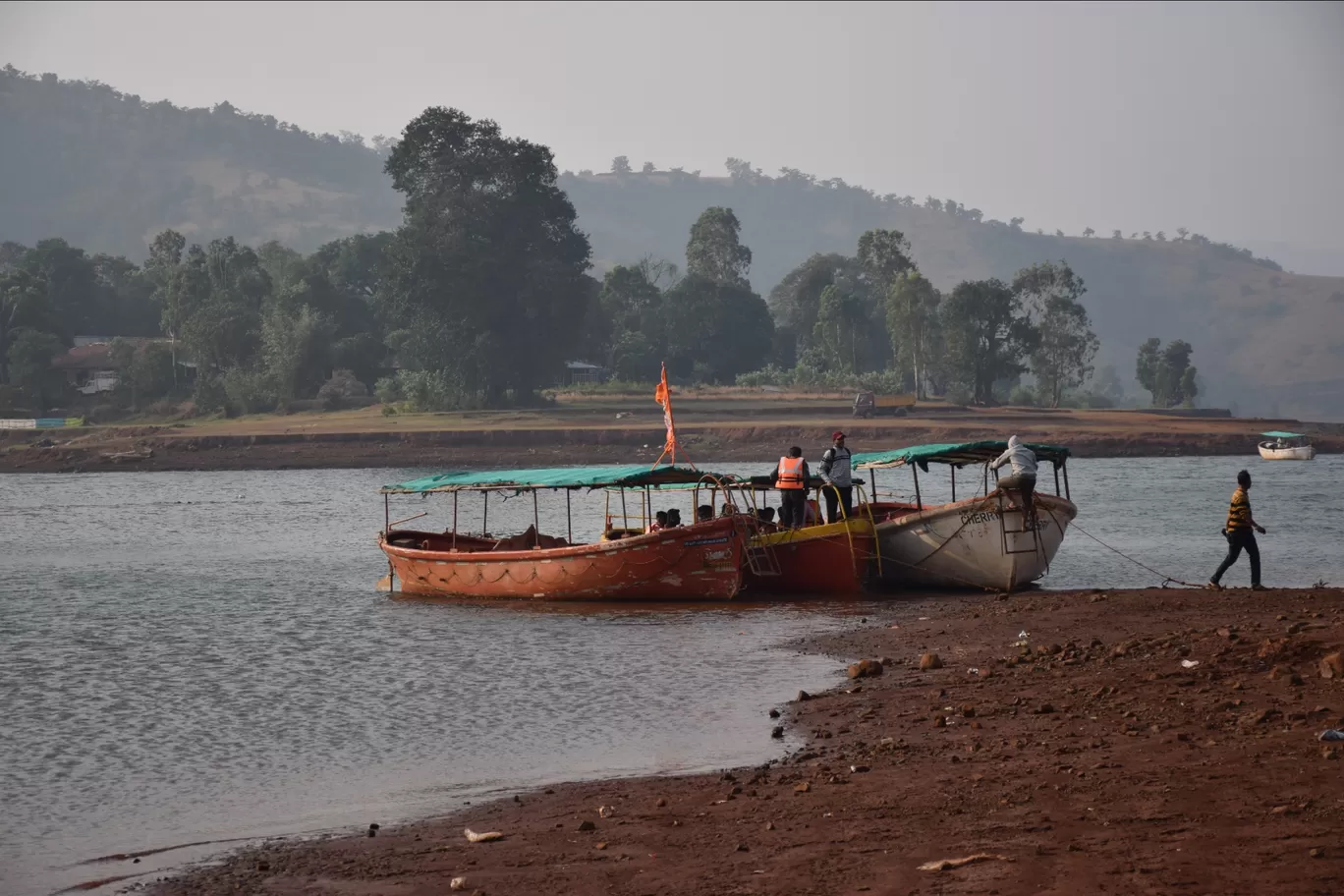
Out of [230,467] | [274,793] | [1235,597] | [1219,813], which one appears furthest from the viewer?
[230,467]

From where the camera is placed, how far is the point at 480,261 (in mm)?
94438

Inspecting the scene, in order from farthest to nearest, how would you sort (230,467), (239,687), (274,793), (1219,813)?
(230,467) → (239,687) → (274,793) → (1219,813)

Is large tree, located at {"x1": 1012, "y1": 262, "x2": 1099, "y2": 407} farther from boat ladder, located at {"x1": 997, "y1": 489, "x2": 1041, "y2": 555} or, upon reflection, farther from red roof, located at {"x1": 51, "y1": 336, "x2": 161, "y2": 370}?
boat ladder, located at {"x1": 997, "y1": 489, "x2": 1041, "y2": 555}

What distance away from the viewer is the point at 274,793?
1367 cm

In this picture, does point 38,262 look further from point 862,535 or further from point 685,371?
point 862,535

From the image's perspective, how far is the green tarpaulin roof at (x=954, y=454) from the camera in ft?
87.2

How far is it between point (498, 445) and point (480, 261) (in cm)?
1627

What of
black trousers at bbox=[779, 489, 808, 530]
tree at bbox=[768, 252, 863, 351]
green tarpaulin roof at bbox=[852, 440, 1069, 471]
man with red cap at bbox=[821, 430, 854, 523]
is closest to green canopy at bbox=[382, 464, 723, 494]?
black trousers at bbox=[779, 489, 808, 530]

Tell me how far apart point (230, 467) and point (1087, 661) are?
234ft

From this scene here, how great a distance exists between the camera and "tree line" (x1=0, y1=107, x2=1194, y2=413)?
95.2 metres

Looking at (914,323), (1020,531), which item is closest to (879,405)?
(914,323)

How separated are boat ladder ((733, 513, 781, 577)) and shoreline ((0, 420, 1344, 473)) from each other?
52795 mm

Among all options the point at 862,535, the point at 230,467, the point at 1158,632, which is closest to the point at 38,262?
the point at 230,467

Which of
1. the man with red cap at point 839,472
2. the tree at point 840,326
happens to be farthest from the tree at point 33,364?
the man with red cap at point 839,472
